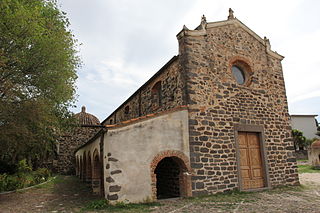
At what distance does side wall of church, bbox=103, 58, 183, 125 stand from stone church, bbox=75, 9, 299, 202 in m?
0.05

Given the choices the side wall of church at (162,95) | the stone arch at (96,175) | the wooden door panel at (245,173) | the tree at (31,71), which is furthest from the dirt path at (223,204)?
the side wall of church at (162,95)

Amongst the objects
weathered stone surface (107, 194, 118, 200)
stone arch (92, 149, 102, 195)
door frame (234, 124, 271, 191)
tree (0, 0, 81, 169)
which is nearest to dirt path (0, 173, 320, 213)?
weathered stone surface (107, 194, 118, 200)

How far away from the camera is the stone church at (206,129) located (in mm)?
7359

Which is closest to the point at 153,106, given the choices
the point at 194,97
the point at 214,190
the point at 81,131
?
the point at 194,97

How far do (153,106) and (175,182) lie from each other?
4.04 m

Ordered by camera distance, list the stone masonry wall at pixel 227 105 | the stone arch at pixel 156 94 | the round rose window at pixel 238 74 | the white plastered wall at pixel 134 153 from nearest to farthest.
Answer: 1. the white plastered wall at pixel 134 153
2. the stone masonry wall at pixel 227 105
3. the round rose window at pixel 238 74
4. the stone arch at pixel 156 94

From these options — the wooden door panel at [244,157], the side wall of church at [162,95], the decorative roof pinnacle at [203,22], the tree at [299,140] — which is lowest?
the wooden door panel at [244,157]

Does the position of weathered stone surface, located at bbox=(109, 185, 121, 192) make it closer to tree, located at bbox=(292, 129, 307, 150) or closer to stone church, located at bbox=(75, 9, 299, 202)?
stone church, located at bbox=(75, 9, 299, 202)

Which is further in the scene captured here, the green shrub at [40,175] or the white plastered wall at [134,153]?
the green shrub at [40,175]

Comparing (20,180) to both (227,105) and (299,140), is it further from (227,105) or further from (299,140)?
(299,140)

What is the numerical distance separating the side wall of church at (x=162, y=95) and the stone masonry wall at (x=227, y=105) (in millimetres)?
715

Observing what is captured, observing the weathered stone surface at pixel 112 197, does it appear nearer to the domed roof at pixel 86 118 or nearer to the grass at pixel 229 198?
the grass at pixel 229 198

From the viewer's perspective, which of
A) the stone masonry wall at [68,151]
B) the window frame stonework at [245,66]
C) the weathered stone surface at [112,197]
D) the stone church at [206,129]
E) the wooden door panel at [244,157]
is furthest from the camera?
the stone masonry wall at [68,151]

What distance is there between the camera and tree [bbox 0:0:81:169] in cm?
819
